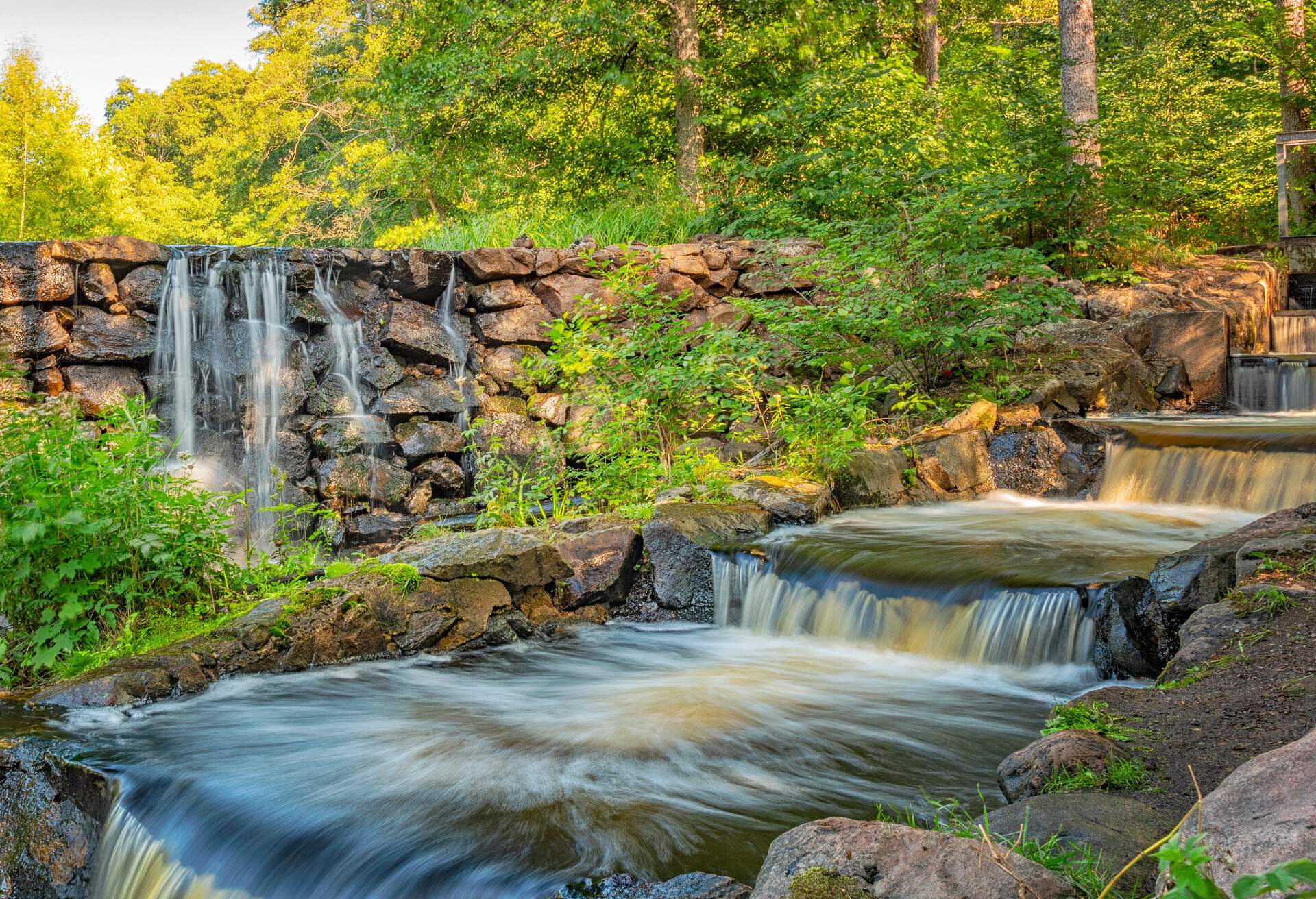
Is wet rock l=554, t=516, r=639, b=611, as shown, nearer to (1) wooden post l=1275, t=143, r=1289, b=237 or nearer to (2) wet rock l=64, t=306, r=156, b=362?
(2) wet rock l=64, t=306, r=156, b=362

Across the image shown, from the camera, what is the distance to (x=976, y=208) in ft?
31.1

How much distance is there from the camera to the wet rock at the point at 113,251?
10.8m

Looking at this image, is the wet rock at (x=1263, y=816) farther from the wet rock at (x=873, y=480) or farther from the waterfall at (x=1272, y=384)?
the waterfall at (x=1272, y=384)

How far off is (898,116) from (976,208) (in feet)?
17.1

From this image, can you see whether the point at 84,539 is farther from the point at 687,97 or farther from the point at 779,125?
the point at 779,125

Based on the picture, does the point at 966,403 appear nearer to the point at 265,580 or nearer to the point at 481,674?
the point at 481,674

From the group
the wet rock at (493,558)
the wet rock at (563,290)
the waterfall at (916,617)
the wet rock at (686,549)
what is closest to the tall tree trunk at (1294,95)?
the wet rock at (563,290)

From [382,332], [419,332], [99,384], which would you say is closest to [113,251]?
[99,384]

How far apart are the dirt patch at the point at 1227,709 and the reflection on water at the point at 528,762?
71 centimetres

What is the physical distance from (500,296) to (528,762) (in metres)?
9.04

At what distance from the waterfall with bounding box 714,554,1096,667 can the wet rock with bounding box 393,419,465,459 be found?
6019 mm

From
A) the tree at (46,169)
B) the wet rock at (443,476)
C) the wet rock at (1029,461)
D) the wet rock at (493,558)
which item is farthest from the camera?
the tree at (46,169)

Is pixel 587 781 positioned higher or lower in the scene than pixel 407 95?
lower

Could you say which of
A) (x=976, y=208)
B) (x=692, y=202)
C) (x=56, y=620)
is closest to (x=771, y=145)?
(x=692, y=202)
